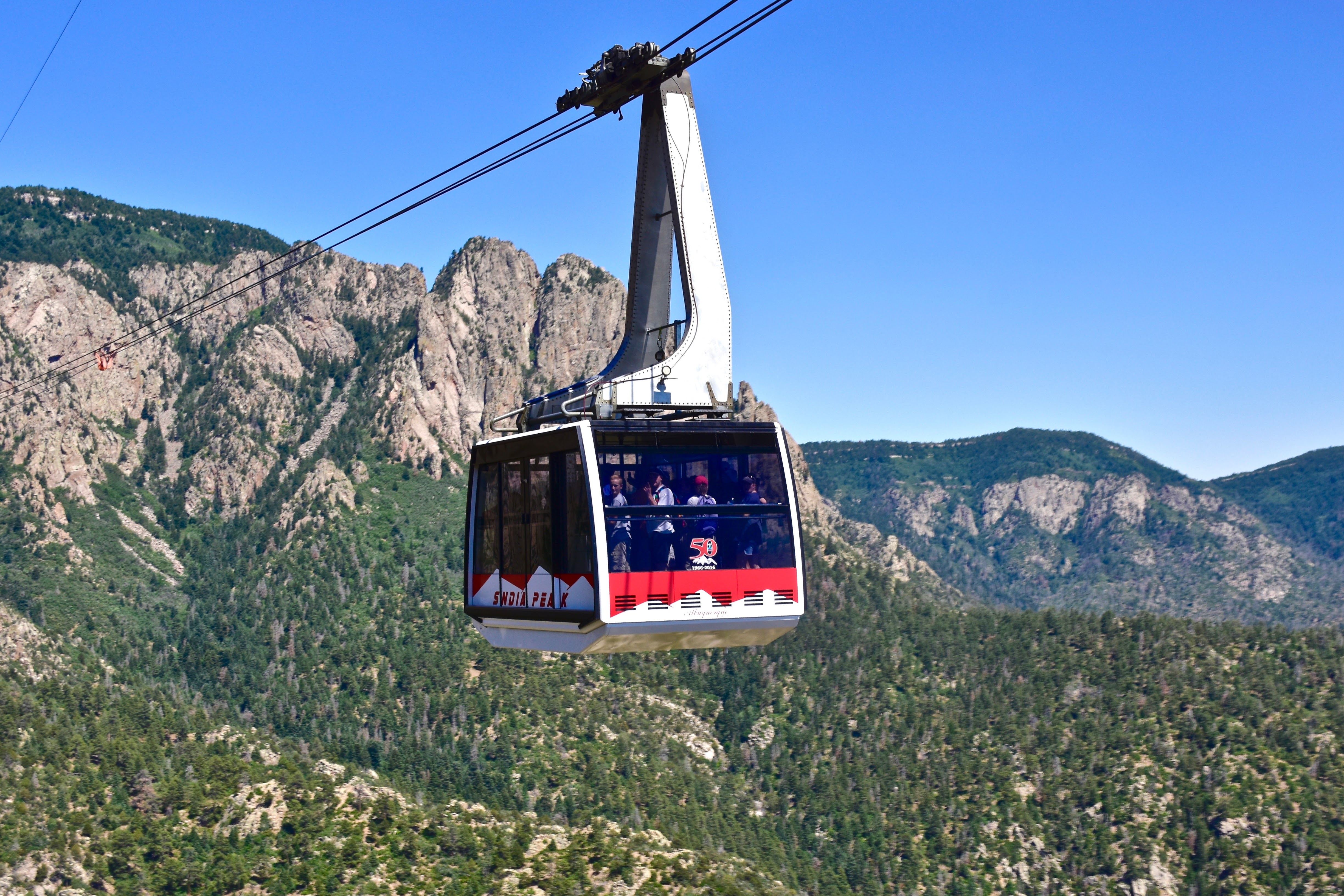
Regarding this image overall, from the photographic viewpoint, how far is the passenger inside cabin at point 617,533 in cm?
3081

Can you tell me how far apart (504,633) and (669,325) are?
324 inches

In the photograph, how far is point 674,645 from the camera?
32.0 meters

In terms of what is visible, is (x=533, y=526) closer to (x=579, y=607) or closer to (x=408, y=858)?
(x=579, y=607)

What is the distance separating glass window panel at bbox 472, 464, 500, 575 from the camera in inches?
1407

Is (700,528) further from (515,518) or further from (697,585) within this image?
(515,518)

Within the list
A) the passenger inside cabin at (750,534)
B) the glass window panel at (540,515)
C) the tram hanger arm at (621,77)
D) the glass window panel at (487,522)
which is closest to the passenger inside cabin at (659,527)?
the passenger inside cabin at (750,534)

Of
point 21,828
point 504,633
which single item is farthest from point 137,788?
point 504,633

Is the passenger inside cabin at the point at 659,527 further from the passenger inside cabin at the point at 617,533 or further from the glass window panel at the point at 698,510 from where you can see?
the passenger inside cabin at the point at 617,533

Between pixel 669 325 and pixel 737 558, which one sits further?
pixel 669 325

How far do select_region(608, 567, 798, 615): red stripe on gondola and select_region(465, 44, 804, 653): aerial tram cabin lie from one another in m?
0.03

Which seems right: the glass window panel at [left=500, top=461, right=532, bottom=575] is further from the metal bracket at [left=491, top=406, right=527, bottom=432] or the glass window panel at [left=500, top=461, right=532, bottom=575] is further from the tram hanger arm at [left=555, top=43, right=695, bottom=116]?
the tram hanger arm at [left=555, top=43, right=695, bottom=116]

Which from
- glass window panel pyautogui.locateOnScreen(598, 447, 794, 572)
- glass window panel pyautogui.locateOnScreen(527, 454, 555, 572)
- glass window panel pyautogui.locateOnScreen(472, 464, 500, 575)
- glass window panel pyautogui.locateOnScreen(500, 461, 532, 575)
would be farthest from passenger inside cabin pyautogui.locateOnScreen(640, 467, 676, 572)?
glass window panel pyautogui.locateOnScreen(472, 464, 500, 575)

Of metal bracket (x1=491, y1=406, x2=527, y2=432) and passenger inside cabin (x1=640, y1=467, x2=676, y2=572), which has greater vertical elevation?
metal bracket (x1=491, y1=406, x2=527, y2=432)

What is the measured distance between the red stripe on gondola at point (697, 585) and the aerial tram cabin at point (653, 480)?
29mm
